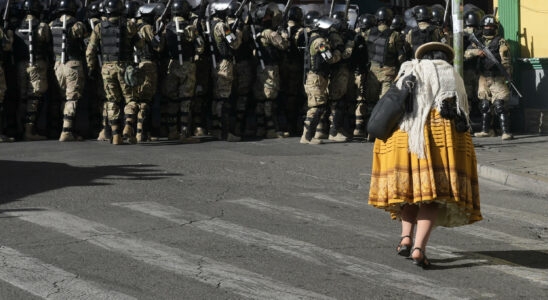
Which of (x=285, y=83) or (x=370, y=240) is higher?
(x=285, y=83)

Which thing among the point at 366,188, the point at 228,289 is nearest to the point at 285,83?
the point at 366,188

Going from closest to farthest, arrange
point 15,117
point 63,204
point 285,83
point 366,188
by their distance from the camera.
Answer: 1. point 63,204
2. point 366,188
3. point 15,117
4. point 285,83

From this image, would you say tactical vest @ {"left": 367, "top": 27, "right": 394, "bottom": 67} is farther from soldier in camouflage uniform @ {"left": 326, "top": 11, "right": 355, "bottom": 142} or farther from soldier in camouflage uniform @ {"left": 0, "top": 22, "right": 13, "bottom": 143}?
soldier in camouflage uniform @ {"left": 0, "top": 22, "right": 13, "bottom": 143}

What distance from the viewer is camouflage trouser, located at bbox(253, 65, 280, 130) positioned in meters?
16.0

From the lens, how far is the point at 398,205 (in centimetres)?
696

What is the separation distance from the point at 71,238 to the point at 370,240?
7.96ft

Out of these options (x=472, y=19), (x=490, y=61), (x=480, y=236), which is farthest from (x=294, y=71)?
(x=480, y=236)

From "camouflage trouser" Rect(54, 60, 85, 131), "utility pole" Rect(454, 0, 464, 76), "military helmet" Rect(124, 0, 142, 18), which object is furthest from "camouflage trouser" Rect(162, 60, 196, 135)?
"utility pole" Rect(454, 0, 464, 76)

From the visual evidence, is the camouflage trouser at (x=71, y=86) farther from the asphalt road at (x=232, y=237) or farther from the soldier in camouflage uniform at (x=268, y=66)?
the soldier in camouflage uniform at (x=268, y=66)

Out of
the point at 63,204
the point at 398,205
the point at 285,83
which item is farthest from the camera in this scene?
the point at 285,83

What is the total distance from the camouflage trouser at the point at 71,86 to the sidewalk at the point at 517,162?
6.46m

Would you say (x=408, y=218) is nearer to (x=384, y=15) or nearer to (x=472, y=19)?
(x=384, y=15)

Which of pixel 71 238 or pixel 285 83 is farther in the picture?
pixel 285 83

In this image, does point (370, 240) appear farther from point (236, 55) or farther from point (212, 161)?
point (236, 55)
